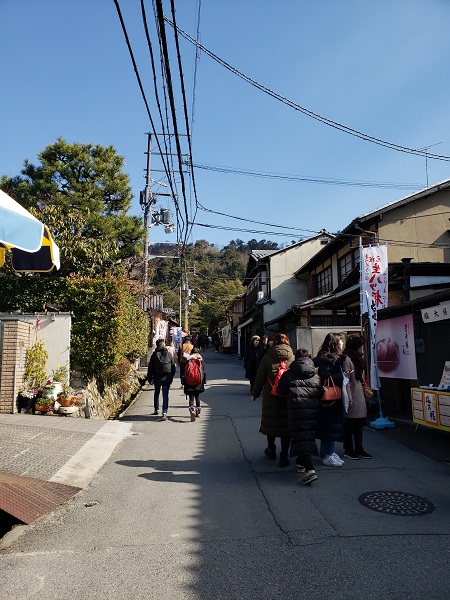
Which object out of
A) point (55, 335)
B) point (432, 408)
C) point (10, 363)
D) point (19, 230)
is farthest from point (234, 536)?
point (55, 335)

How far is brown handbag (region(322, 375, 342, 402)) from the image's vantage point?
5996 millimetres

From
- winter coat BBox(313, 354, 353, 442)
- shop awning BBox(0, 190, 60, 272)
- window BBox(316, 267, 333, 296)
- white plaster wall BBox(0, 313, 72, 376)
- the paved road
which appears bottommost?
the paved road

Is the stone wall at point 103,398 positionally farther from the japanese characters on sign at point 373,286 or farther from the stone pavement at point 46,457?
the japanese characters on sign at point 373,286

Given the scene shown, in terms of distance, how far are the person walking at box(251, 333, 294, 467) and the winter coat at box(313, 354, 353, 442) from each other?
465mm

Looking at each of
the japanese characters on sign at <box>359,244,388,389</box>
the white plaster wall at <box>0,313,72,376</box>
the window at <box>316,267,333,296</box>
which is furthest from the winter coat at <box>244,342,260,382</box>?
the window at <box>316,267,333,296</box>

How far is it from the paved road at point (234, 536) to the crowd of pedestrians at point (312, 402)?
34 centimetres

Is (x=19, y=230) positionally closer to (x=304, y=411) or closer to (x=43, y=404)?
(x=304, y=411)

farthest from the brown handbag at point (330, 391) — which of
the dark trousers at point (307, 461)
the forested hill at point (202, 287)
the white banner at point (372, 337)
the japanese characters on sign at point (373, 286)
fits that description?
the forested hill at point (202, 287)

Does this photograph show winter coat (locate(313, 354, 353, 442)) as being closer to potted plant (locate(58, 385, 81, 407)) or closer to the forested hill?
potted plant (locate(58, 385, 81, 407))

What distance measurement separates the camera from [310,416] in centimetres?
554

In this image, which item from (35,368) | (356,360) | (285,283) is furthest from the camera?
(285,283)

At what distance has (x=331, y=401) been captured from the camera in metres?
6.04

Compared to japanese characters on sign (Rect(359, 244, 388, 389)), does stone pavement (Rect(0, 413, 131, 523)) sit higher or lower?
lower

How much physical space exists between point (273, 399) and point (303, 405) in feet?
2.25
